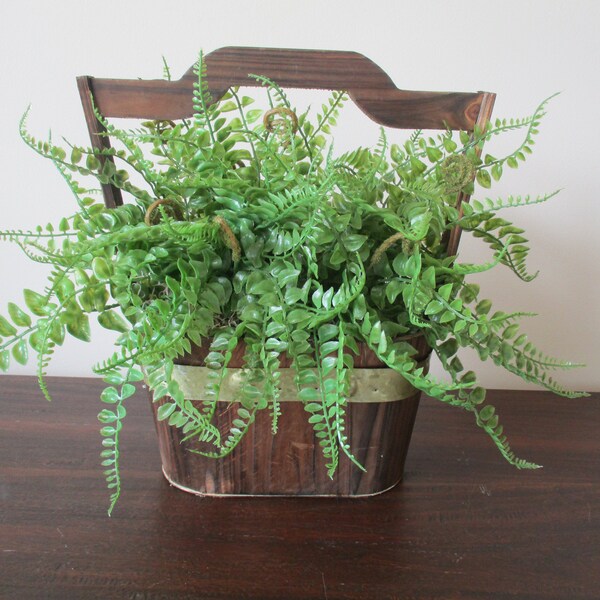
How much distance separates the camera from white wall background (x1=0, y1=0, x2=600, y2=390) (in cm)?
100

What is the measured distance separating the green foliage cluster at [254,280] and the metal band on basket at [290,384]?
19 mm

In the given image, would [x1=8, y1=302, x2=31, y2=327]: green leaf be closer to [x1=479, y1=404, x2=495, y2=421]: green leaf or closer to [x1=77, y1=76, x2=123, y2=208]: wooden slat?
[x1=77, y1=76, x2=123, y2=208]: wooden slat

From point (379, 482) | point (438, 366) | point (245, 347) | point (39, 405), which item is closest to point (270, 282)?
point (245, 347)

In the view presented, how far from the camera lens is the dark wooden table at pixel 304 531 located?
0.54m

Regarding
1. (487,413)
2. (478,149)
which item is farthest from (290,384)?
(478,149)

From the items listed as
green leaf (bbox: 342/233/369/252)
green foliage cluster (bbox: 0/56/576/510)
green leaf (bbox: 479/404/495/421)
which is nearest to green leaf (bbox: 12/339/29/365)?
green foliage cluster (bbox: 0/56/576/510)

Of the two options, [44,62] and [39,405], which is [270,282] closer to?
Answer: [39,405]

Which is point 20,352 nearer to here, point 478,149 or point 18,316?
point 18,316

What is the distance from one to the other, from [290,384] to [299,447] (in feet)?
0.26

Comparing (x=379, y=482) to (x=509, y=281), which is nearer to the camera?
(x=379, y=482)

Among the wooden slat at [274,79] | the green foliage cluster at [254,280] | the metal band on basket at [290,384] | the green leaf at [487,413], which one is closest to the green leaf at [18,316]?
the green foliage cluster at [254,280]

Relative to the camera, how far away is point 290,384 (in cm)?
59

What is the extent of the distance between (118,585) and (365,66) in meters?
0.56

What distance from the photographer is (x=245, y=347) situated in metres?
0.56
